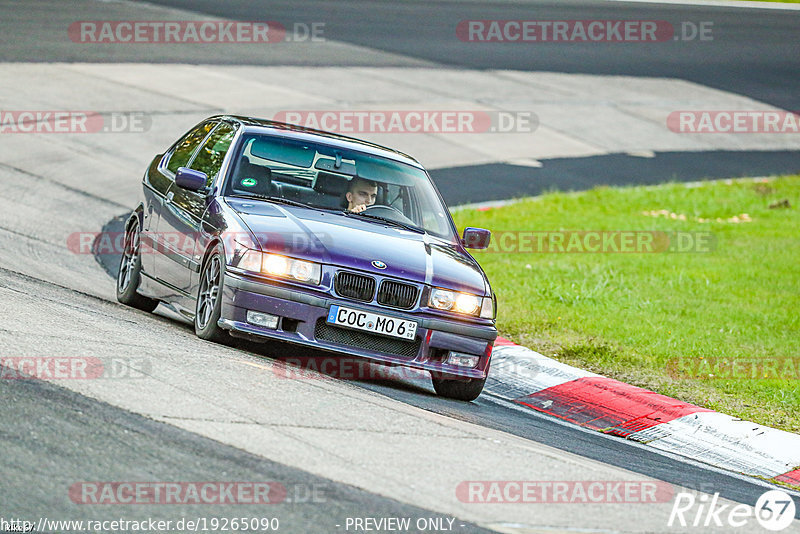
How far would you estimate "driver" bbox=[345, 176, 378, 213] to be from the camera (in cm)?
900

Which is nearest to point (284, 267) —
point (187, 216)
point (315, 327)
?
point (315, 327)

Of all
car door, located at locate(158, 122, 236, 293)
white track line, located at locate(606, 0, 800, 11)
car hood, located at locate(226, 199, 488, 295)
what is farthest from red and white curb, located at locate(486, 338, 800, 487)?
white track line, located at locate(606, 0, 800, 11)

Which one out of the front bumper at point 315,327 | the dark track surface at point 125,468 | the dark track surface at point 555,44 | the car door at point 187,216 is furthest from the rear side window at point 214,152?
the dark track surface at point 555,44

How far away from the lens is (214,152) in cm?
945

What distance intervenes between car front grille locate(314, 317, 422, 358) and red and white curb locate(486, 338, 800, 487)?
1524 mm

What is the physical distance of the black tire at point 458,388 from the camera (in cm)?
852

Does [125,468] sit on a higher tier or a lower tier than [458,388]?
higher

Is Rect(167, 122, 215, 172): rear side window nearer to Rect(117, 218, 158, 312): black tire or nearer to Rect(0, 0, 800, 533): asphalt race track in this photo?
Rect(117, 218, 158, 312): black tire

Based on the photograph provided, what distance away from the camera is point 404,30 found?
3045 cm

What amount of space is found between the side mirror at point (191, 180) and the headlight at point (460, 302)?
1.95 metres

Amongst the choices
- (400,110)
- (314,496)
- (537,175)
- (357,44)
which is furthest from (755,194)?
(314,496)

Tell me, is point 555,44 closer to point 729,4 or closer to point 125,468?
point 729,4

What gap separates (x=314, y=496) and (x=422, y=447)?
1018 mm

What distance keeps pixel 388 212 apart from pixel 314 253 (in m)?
1.39
